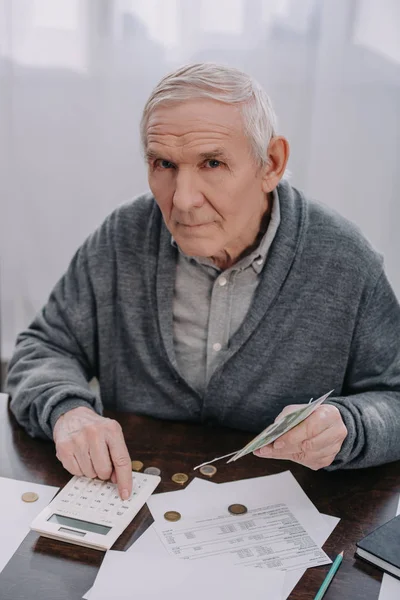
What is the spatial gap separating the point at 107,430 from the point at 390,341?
2.18 feet

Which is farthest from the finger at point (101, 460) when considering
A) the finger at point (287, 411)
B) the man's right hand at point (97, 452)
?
the finger at point (287, 411)

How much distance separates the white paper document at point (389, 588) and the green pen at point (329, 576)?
0.07 meters

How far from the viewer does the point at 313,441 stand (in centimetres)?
130

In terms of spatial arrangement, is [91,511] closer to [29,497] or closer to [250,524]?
[29,497]

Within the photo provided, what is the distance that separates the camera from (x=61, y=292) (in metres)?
1.82

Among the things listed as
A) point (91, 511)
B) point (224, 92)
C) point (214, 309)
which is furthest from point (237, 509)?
point (224, 92)

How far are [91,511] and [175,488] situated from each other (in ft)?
0.56

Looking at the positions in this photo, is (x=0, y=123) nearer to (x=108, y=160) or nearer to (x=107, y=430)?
(x=108, y=160)

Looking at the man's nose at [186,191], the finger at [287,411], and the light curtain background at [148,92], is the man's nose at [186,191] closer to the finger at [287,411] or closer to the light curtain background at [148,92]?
the finger at [287,411]

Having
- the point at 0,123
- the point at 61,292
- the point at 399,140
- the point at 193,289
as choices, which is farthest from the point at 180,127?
the point at 0,123

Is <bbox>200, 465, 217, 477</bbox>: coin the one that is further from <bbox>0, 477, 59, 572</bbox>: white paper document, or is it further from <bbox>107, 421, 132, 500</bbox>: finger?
<bbox>0, 477, 59, 572</bbox>: white paper document

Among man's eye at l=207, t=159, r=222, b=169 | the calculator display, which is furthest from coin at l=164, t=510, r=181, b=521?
man's eye at l=207, t=159, r=222, b=169

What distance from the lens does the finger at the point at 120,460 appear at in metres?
1.29

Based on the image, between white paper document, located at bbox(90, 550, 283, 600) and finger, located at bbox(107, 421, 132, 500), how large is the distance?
0.17 meters
